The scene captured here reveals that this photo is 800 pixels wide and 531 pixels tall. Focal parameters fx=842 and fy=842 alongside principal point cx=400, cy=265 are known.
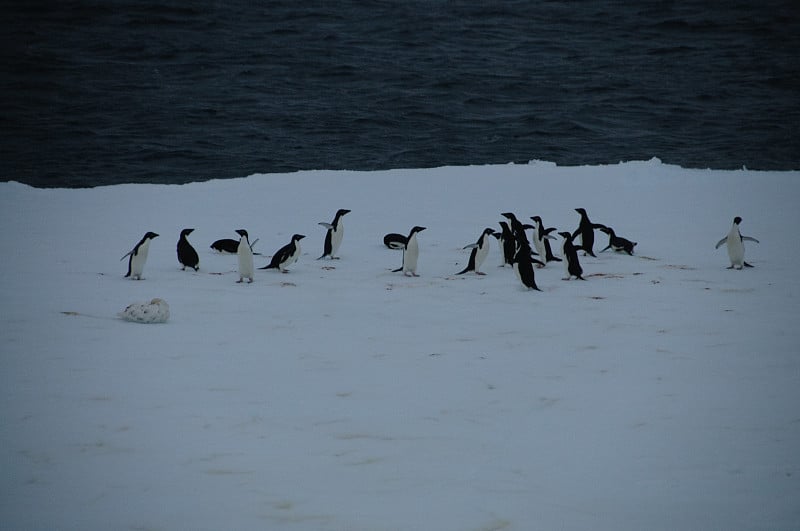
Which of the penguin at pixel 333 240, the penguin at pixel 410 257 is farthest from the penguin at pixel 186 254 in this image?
the penguin at pixel 410 257

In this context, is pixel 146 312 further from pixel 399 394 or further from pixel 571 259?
pixel 571 259

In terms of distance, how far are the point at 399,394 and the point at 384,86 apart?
23887 mm

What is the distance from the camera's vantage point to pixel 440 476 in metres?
4.14

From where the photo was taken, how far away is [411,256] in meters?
8.66

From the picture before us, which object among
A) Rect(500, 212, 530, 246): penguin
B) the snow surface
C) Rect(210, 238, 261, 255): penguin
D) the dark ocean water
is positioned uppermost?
the dark ocean water

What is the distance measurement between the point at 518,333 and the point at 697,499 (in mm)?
2648

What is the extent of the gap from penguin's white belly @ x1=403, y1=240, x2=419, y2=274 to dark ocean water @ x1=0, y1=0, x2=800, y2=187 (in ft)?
41.1

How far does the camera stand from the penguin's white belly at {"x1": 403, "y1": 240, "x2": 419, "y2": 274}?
8.60m

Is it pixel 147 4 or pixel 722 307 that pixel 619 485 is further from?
pixel 147 4

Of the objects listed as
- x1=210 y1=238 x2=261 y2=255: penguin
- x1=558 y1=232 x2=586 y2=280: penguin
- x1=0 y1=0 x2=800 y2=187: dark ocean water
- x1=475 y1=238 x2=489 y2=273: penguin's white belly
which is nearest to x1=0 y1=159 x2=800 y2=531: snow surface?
x1=210 y1=238 x2=261 y2=255: penguin

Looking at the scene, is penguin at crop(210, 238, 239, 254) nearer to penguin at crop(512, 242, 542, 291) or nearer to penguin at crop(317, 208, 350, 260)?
penguin at crop(317, 208, 350, 260)

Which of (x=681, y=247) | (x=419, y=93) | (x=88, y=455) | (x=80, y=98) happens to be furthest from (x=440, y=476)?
(x=80, y=98)

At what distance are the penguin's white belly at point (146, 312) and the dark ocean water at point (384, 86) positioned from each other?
1479cm

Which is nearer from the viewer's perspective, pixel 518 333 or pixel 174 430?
pixel 174 430
